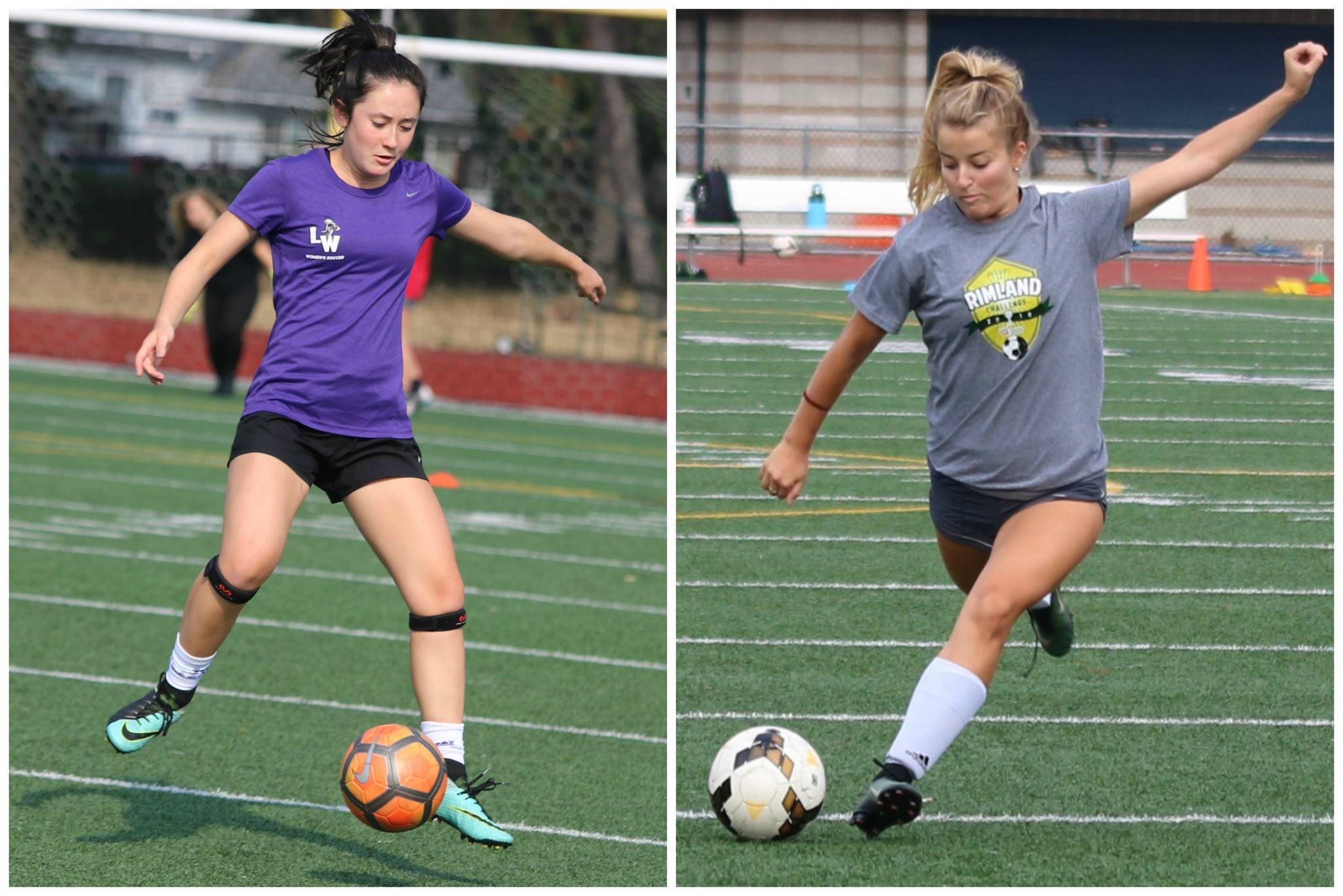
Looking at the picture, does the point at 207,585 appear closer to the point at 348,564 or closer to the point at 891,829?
the point at 891,829

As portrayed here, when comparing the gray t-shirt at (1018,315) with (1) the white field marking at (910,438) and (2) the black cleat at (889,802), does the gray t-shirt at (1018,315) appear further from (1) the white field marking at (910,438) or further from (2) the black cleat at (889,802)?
(1) the white field marking at (910,438)

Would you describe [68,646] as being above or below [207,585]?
below

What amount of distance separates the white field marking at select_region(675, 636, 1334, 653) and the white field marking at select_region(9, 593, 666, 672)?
1076 millimetres

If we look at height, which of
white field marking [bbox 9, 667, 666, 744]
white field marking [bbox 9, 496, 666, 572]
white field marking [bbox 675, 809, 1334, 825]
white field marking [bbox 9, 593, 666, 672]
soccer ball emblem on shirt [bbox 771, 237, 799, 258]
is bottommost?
white field marking [bbox 9, 496, 666, 572]

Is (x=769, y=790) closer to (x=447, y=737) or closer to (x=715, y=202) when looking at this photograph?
(x=447, y=737)

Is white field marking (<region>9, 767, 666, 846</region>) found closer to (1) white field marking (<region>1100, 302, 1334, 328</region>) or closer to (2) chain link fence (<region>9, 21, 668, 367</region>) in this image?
(1) white field marking (<region>1100, 302, 1334, 328</region>)

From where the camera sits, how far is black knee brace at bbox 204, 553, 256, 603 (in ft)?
15.0

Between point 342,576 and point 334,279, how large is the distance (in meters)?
5.44

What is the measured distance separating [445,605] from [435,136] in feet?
72.1

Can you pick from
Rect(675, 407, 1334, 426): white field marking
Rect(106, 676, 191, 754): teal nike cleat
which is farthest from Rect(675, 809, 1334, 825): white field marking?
Rect(675, 407, 1334, 426): white field marking

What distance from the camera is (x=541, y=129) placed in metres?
25.4

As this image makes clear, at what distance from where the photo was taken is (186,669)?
4.74 m

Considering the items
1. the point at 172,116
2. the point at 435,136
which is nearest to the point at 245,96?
the point at 172,116

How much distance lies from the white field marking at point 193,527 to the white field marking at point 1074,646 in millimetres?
3473
